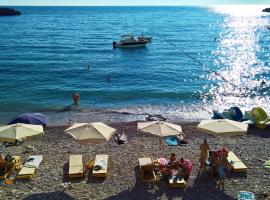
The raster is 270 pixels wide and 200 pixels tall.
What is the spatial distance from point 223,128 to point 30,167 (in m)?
8.75

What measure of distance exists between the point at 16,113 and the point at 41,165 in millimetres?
13577

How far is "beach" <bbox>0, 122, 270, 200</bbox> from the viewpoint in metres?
13.4

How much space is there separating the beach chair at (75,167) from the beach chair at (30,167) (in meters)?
1.50

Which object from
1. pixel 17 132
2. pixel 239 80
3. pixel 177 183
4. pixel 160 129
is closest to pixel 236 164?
pixel 177 183

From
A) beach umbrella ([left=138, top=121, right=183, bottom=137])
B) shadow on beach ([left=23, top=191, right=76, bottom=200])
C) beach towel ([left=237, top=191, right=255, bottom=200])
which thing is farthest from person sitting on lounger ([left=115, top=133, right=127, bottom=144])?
beach towel ([left=237, top=191, right=255, bottom=200])

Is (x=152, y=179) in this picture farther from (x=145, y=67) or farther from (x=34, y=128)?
(x=145, y=67)

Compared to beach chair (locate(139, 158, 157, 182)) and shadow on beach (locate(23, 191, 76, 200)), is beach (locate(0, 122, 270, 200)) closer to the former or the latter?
shadow on beach (locate(23, 191, 76, 200))

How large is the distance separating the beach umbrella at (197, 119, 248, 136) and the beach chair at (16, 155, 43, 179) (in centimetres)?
761

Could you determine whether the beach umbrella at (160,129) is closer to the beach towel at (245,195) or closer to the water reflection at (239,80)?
the beach towel at (245,195)

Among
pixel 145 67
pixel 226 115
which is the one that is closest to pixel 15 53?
pixel 145 67

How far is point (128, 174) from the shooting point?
1501cm

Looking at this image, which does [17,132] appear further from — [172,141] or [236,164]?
[236,164]

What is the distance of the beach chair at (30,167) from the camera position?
1433 centimetres

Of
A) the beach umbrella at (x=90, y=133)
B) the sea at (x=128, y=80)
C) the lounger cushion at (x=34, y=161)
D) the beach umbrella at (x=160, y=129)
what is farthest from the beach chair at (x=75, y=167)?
the sea at (x=128, y=80)
